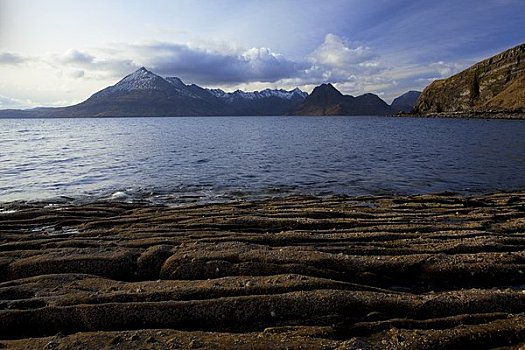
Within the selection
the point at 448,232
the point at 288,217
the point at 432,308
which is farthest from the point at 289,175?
the point at 432,308

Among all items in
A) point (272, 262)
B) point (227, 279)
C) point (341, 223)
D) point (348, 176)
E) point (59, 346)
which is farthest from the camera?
point (348, 176)

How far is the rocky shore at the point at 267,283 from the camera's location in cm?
566

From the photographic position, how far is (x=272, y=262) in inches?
327

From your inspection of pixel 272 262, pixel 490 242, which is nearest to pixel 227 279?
pixel 272 262

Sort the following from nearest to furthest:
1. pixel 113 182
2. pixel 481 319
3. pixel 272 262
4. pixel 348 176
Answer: pixel 481 319
pixel 272 262
pixel 113 182
pixel 348 176

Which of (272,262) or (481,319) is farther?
(272,262)

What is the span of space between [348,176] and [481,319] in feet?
75.4

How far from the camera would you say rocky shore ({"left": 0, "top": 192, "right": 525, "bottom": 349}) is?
5664mm

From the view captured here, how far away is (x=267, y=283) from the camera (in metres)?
7.13

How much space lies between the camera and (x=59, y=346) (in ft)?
17.9

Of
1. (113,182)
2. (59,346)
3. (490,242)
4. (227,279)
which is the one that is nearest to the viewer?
(59,346)

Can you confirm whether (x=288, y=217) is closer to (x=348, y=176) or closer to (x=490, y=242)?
(x=490, y=242)

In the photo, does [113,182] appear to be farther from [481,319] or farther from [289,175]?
[481,319]

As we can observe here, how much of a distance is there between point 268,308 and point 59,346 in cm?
319
